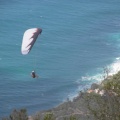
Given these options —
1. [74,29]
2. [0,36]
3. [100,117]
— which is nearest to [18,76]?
[0,36]

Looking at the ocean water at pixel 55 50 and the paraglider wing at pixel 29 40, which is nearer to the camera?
the paraglider wing at pixel 29 40

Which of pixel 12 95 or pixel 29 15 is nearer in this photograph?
pixel 12 95

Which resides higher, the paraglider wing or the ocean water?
the ocean water

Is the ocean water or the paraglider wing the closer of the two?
the paraglider wing

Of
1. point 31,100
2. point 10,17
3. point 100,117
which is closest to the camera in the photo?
point 100,117

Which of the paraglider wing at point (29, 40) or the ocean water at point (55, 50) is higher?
the ocean water at point (55, 50)

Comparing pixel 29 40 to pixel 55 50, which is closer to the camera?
pixel 29 40

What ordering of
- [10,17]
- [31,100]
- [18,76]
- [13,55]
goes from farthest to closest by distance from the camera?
[10,17]
[13,55]
[18,76]
[31,100]

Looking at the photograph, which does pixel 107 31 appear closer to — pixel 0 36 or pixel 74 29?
pixel 74 29
